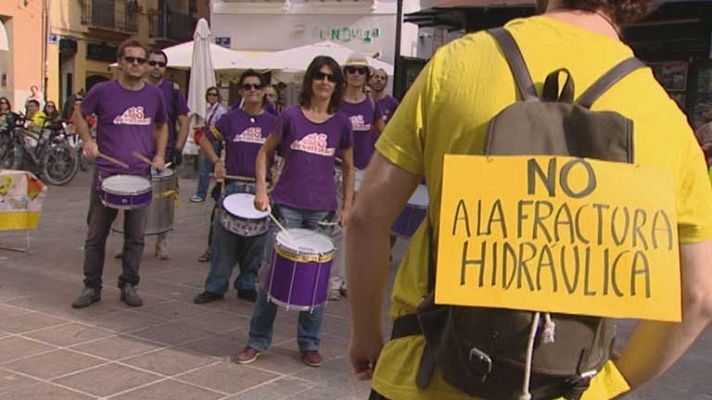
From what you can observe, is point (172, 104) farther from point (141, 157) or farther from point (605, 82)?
point (605, 82)

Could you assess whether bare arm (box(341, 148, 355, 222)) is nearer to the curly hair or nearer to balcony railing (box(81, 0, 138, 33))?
the curly hair

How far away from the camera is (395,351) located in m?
1.82

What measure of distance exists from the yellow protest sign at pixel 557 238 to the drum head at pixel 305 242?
10.3ft

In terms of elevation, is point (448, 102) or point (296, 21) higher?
point (296, 21)

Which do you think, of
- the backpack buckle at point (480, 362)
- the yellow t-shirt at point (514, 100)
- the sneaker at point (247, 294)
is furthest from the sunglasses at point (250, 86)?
the backpack buckle at point (480, 362)

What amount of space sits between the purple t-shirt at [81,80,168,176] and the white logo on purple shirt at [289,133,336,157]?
4.55 ft

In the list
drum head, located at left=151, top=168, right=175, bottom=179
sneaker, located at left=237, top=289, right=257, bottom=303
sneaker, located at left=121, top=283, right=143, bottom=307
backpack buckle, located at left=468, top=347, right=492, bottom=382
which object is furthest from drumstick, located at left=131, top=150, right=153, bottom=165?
backpack buckle, located at left=468, top=347, right=492, bottom=382

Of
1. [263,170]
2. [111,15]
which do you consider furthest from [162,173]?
[111,15]

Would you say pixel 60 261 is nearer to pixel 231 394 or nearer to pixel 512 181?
pixel 231 394

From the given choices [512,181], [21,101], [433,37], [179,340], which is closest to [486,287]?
[512,181]

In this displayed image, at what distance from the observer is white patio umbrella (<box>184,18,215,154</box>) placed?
11641 millimetres

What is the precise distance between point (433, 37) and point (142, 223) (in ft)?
56.2

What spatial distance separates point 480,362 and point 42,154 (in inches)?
552

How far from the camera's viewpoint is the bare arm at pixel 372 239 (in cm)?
173
